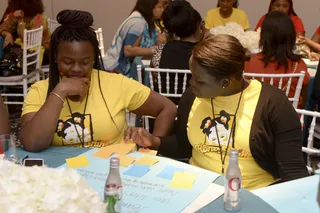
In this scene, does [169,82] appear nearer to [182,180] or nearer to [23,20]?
[182,180]

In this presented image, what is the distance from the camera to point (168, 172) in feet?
4.99

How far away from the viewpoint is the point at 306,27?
6.04m

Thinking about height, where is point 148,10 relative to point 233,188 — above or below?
above

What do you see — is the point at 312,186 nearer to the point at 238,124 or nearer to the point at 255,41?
the point at 238,124

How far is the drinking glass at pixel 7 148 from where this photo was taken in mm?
1505

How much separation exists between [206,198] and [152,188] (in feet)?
0.59

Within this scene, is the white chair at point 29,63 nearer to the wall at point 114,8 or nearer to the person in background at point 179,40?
the person in background at point 179,40

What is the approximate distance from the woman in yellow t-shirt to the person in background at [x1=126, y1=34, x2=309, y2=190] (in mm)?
347

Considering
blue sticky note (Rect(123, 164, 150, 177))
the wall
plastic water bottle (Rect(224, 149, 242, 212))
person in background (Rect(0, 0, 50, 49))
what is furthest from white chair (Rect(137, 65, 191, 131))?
the wall

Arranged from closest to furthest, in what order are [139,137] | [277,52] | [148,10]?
[139,137]
[277,52]
[148,10]

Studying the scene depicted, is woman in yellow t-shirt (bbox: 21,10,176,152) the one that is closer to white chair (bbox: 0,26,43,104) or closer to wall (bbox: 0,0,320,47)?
white chair (bbox: 0,26,43,104)

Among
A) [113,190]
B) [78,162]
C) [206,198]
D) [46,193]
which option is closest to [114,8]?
[78,162]

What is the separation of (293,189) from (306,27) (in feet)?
16.8

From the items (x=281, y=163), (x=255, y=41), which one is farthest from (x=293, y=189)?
(x=255, y=41)
